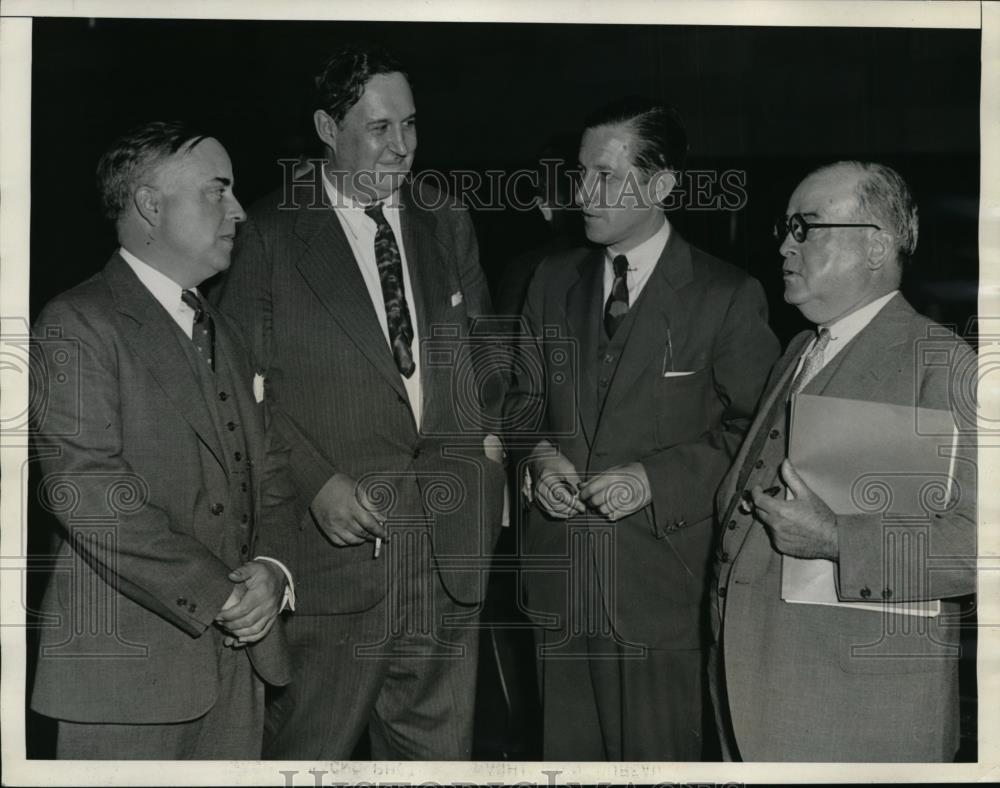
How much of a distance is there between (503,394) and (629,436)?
39cm

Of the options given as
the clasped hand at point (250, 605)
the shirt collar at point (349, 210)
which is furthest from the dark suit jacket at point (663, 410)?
the clasped hand at point (250, 605)

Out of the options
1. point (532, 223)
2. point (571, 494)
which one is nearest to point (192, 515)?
point (571, 494)

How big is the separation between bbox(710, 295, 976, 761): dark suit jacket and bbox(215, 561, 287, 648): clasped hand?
1.24 m

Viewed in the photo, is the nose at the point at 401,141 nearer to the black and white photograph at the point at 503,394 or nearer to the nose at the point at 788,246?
the black and white photograph at the point at 503,394

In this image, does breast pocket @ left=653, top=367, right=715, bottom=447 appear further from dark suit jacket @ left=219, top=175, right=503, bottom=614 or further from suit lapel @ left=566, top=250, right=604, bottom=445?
dark suit jacket @ left=219, top=175, right=503, bottom=614

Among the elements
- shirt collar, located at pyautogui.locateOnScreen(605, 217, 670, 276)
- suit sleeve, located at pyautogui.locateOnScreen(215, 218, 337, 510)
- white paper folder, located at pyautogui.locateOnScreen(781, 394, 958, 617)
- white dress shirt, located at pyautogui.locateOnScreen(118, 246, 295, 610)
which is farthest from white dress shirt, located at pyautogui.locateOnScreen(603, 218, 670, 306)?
white dress shirt, located at pyautogui.locateOnScreen(118, 246, 295, 610)

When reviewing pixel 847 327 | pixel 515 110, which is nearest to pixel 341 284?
pixel 515 110

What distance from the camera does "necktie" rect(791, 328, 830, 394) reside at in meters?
3.07

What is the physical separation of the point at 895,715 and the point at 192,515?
2.03 m

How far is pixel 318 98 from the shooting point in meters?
3.23

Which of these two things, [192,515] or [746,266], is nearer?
[192,515]

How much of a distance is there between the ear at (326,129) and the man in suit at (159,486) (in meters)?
0.28

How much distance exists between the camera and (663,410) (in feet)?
10.5

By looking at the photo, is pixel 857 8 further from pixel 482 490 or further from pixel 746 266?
pixel 482 490
